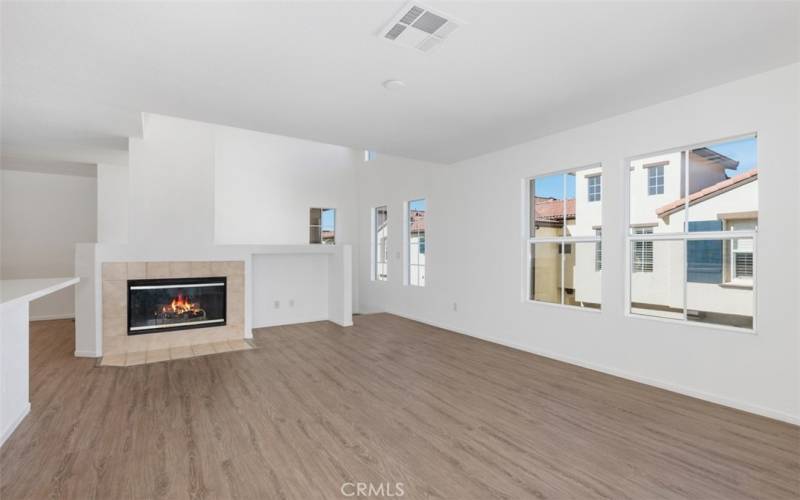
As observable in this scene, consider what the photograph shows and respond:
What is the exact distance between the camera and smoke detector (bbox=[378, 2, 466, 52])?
82.2 inches

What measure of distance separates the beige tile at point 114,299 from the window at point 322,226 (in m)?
3.56

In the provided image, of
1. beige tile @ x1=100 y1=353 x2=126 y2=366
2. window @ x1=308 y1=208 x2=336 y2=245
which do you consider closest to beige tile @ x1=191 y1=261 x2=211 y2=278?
beige tile @ x1=100 y1=353 x2=126 y2=366

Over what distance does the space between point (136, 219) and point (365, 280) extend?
14.7ft

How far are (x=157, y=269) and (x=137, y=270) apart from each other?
214 millimetres

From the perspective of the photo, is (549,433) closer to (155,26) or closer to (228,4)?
(228,4)

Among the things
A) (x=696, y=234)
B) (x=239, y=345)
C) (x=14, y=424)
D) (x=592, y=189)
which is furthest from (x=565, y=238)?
(x=14, y=424)

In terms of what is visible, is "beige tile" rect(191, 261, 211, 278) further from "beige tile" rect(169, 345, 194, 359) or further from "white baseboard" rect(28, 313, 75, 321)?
"white baseboard" rect(28, 313, 75, 321)

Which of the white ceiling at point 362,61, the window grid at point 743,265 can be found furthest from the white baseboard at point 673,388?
the white ceiling at point 362,61

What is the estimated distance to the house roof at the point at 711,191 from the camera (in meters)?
3.08

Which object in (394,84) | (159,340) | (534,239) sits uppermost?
(394,84)

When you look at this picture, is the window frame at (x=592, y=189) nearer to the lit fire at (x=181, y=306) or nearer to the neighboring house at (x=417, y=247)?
the neighboring house at (x=417, y=247)

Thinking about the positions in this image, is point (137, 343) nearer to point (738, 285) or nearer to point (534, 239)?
point (534, 239)

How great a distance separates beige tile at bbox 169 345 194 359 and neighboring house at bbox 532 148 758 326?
15.3 ft

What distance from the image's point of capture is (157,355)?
4578 mm
